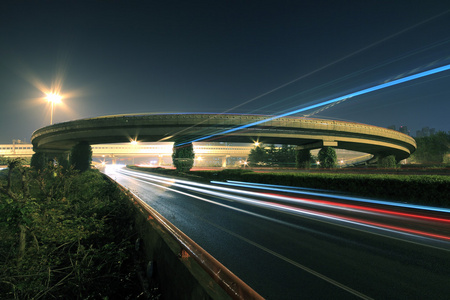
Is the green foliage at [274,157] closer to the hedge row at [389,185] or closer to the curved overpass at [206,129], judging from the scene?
the curved overpass at [206,129]

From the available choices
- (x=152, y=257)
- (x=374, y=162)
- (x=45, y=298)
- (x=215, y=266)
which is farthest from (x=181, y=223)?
(x=374, y=162)

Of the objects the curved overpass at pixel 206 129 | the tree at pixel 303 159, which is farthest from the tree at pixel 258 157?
the curved overpass at pixel 206 129

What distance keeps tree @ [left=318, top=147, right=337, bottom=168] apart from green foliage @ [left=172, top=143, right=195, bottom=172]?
833 inches

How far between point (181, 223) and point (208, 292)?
580 centimetres

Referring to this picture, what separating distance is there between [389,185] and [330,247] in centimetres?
713

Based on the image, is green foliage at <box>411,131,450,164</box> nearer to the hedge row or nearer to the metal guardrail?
the hedge row

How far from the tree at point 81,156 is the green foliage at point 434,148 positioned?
93.0 m

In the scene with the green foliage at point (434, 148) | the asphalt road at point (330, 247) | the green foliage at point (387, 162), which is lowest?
the asphalt road at point (330, 247)

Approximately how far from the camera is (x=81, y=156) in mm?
33031

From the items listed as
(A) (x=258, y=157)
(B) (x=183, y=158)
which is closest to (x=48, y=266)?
(B) (x=183, y=158)

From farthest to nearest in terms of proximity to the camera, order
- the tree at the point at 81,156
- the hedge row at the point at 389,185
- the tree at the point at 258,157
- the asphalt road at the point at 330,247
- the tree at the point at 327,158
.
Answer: the tree at the point at 258,157
the tree at the point at 327,158
the tree at the point at 81,156
the hedge row at the point at 389,185
the asphalt road at the point at 330,247

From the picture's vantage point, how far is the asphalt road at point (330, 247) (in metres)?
3.56

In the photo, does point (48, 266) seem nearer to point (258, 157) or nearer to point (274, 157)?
point (274, 157)

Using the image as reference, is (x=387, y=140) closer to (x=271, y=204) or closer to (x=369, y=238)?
(x=271, y=204)
